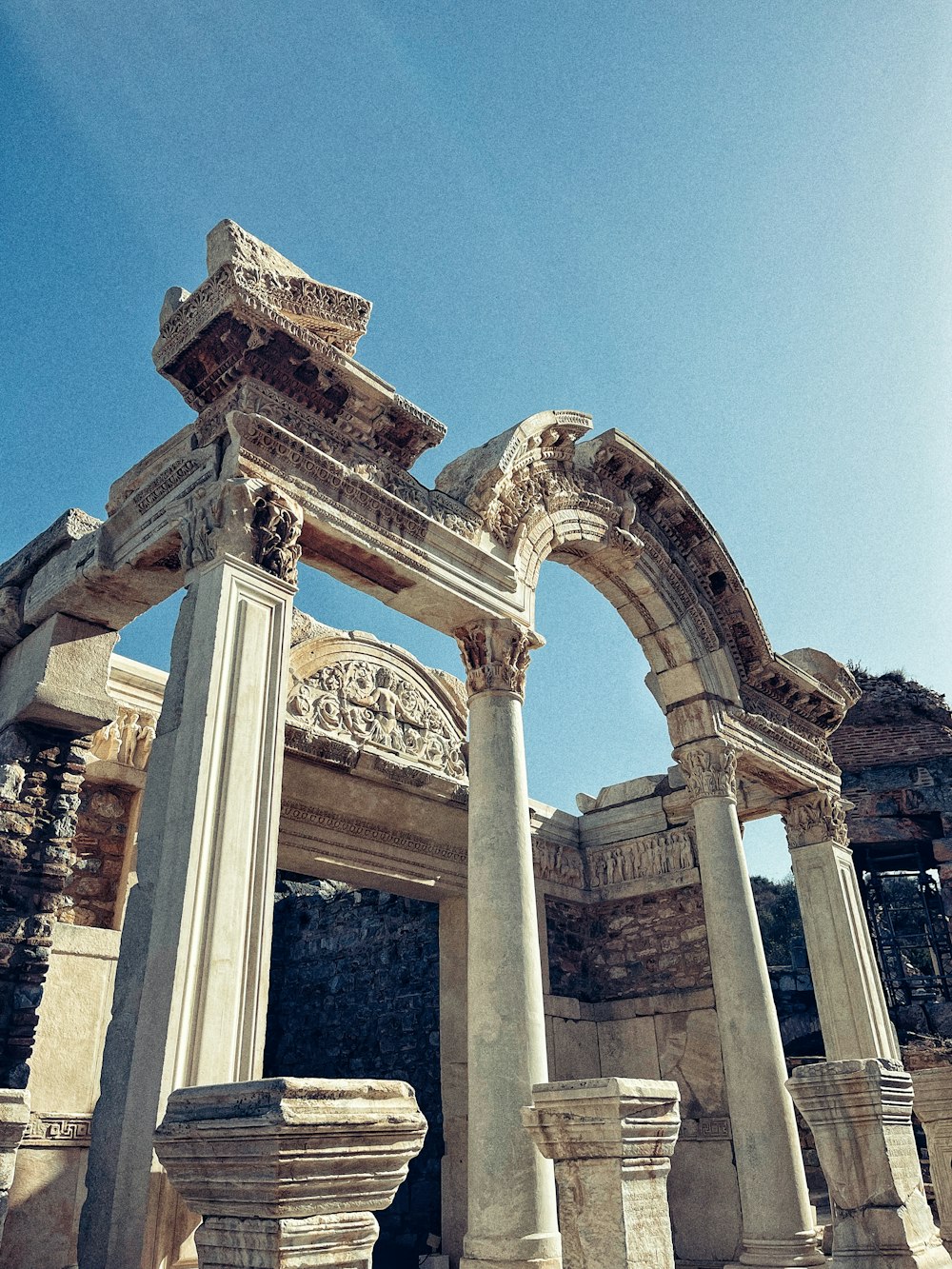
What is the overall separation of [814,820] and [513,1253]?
6665mm

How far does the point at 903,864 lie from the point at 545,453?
1356 cm

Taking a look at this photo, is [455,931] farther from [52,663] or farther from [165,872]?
[165,872]

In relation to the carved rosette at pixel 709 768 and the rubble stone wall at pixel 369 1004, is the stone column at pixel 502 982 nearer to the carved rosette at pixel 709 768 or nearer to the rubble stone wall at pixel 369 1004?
the carved rosette at pixel 709 768

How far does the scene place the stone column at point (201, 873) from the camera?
4078 mm

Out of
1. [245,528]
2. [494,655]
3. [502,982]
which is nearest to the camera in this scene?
[245,528]

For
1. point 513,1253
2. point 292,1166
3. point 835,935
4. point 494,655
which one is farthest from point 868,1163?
point 835,935

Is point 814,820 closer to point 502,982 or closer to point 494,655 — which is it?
point 494,655

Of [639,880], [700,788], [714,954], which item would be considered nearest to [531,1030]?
[714,954]

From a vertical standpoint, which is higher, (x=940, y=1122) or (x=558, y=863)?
(x=558, y=863)

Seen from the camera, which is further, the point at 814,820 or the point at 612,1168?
the point at 814,820

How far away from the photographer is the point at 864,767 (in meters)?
18.1

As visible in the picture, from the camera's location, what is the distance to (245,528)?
554 cm

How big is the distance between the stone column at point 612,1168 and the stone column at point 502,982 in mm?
1030

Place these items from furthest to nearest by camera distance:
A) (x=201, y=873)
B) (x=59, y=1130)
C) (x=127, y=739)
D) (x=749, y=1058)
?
(x=749, y=1058)
(x=127, y=739)
(x=59, y=1130)
(x=201, y=873)
